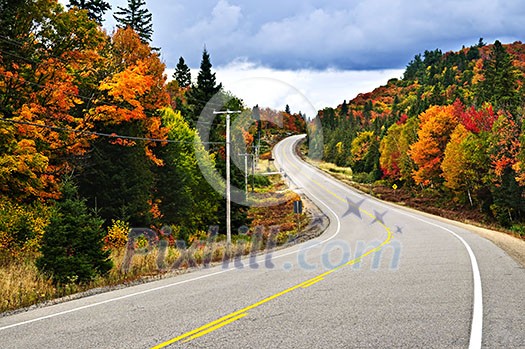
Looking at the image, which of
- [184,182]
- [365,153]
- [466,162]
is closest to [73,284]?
[184,182]

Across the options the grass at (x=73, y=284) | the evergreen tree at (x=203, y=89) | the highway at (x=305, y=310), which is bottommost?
the grass at (x=73, y=284)

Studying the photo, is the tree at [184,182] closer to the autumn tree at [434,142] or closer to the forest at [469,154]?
the forest at [469,154]

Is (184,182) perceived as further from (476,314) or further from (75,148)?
(476,314)

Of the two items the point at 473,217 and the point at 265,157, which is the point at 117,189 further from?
the point at 265,157

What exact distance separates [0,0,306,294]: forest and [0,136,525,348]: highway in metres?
3.27

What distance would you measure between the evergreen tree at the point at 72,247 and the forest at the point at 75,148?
0.10ft

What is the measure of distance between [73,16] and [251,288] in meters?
18.0

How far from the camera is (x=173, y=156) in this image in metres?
40.9

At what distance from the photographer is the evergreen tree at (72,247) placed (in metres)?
12.5

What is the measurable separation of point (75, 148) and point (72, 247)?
42.2ft

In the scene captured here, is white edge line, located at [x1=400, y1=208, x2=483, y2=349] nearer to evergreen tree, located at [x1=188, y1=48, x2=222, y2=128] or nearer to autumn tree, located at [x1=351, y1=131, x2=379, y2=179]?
evergreen tree, located at [x1=188, y1=48, x2=222, y2=128]

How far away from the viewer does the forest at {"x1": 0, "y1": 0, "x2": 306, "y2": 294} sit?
13.4m

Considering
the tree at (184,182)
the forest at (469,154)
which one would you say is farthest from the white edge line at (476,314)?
the forest at (469,154)

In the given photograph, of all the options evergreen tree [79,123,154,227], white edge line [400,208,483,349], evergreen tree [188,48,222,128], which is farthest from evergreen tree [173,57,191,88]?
white edge line [400,208,483,349]
